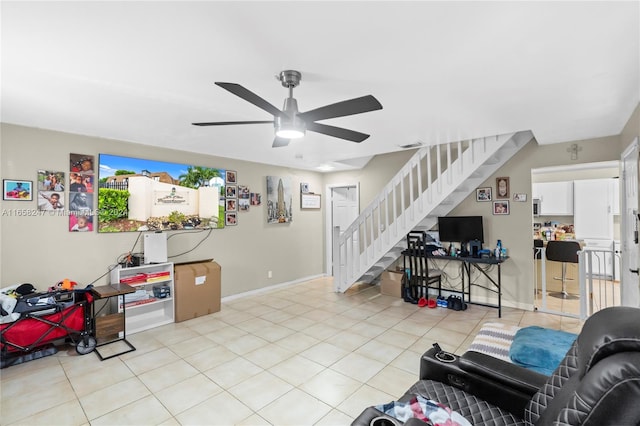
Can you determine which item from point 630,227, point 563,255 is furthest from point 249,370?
point 563,255

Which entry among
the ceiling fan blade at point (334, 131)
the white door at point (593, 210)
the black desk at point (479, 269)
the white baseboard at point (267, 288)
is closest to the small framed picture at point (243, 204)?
the white baseboard at point (267, 288)

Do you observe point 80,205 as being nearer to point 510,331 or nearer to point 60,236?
point 60,236

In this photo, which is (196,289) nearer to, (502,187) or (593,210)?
(502,187)

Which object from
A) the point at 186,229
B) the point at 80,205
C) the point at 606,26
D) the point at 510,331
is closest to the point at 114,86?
the point at 80,205

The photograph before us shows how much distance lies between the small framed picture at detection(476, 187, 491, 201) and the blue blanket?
8.81 feet

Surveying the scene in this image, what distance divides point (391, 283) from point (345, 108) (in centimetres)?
395

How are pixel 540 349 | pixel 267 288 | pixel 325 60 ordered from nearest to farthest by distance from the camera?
pixel 325 60, pixel 540 349, pixel 267 288

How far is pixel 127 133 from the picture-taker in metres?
3.65

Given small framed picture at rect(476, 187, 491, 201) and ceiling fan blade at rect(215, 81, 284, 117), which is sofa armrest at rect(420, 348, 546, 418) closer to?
ceiling fan blade at rect(215, 81, 284, 117)

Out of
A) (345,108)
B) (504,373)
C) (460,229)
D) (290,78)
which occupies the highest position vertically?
(290,78)

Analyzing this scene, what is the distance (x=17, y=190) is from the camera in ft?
10.5

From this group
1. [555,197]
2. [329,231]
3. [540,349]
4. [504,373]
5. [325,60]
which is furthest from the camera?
[329,231]

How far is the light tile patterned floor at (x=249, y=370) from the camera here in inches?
89.0

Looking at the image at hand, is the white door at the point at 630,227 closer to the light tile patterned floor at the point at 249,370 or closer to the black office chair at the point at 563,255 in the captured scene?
the light tile patterned floor at the point at 249,370
